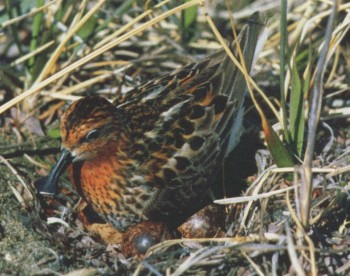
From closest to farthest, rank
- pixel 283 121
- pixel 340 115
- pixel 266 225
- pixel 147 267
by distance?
pixel 147 267 → pixel 266 225 → pixel 283 121 → pixel 340 115

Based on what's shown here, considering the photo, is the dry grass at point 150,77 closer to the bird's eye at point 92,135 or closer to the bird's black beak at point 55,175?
the bird's black beak at point 55,175

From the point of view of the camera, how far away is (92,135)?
4617mm

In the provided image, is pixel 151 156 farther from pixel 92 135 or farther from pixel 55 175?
pixel 55 175

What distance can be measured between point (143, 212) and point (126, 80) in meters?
1.42

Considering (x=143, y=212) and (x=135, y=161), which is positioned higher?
(x=135, y=161)

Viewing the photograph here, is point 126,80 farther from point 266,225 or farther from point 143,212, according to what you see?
point 266,225

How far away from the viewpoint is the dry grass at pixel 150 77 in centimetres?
424

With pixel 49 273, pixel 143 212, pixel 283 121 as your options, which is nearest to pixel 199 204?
pixel 143 212

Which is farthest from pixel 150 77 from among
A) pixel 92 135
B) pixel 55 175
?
pixel 55 175

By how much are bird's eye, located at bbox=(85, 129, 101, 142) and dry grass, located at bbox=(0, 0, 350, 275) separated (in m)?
0.51

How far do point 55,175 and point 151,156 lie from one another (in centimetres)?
63

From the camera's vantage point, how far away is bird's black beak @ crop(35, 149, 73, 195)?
4.57 m

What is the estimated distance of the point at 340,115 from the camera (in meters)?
5.52

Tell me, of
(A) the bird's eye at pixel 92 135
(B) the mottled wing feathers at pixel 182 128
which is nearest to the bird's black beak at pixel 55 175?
(A) the bird's eye at pixel 92 135
